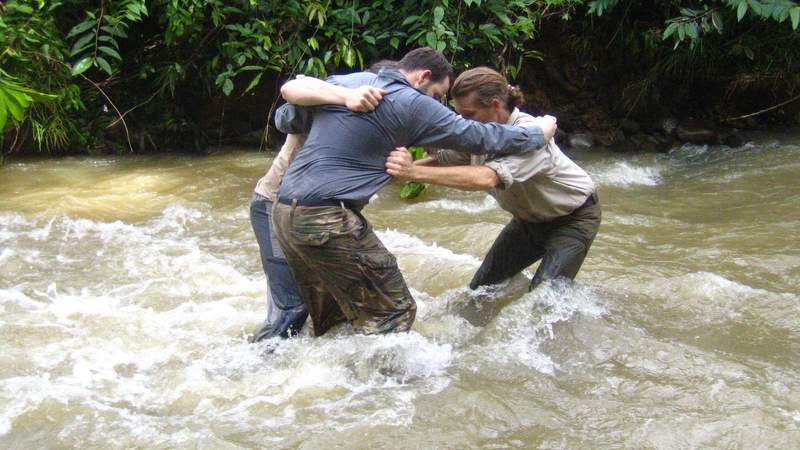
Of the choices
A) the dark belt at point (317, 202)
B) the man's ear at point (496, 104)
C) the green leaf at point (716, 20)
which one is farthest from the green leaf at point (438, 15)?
the dark belt at point (317, 202)

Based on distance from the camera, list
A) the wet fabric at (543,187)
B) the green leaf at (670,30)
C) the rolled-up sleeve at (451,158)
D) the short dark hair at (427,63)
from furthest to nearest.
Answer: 1. the green leaf at (670,30)
2. the rolled-up sleeve at (451,158)
3. the wet fabric at (543,187)
4. the short dark hair at (427,63)

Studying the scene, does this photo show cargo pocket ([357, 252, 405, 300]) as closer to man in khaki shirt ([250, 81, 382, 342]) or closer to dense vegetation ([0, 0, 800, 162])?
man in khaki shirt ([250, 81, 382, 342])

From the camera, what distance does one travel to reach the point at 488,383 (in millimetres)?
3670

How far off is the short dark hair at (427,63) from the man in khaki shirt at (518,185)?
0.87ft

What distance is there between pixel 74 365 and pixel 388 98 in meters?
2.01

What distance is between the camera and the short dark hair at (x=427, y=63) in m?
3.55

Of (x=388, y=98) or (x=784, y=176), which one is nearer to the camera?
(x=388, y=98)

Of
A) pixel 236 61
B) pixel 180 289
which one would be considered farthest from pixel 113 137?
pixel 180 289

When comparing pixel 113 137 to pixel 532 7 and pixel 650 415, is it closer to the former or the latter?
pixel 532 7

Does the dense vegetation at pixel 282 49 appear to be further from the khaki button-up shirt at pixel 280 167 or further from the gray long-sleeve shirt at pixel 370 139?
the gray long-sleeve shirt at pixel 370 139

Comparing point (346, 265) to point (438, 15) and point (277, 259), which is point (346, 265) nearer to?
point (277, 259)

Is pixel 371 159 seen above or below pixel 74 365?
above

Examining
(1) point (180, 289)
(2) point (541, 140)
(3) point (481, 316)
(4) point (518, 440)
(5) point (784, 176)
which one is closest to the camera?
(4) point (518, 440)

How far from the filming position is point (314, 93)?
3.41m
